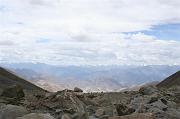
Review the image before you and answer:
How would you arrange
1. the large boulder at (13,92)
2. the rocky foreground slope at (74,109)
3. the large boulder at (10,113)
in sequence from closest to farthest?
the rocky foreground slope at (74,109) → the large boulder at (10,113) → the large boulder at (13,92)

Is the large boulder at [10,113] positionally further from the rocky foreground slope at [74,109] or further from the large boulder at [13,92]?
the large boulder at [13,92]

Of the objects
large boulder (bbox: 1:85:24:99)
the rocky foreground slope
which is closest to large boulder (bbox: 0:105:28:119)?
the rocky foreground slope

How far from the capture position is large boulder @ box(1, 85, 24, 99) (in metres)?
22.6

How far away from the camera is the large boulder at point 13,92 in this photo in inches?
890

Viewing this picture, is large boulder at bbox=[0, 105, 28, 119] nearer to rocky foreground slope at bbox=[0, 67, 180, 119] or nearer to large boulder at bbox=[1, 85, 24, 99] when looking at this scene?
rocky foreground slope at bbox=[0, 67, 180, 119]

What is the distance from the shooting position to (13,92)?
23.1 metres

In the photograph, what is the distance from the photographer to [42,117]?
12070mm

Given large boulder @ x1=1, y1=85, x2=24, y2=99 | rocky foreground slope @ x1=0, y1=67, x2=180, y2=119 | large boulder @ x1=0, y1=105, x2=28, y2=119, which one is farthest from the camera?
large boulder @ x1=1, y1=85, x2=24, y2=99

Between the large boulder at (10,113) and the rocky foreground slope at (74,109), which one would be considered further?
the large boulder at (10,113)

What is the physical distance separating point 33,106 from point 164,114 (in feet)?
23.1

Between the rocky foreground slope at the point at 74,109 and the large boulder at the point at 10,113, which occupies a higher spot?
the large boulder at the point at 10,113

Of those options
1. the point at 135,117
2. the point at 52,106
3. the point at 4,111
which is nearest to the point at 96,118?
the point at 135,117

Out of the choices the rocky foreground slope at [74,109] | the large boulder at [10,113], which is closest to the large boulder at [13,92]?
the rocky foreground slope at [74,109]

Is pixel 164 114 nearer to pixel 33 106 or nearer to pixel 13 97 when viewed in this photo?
pixel 33 106
